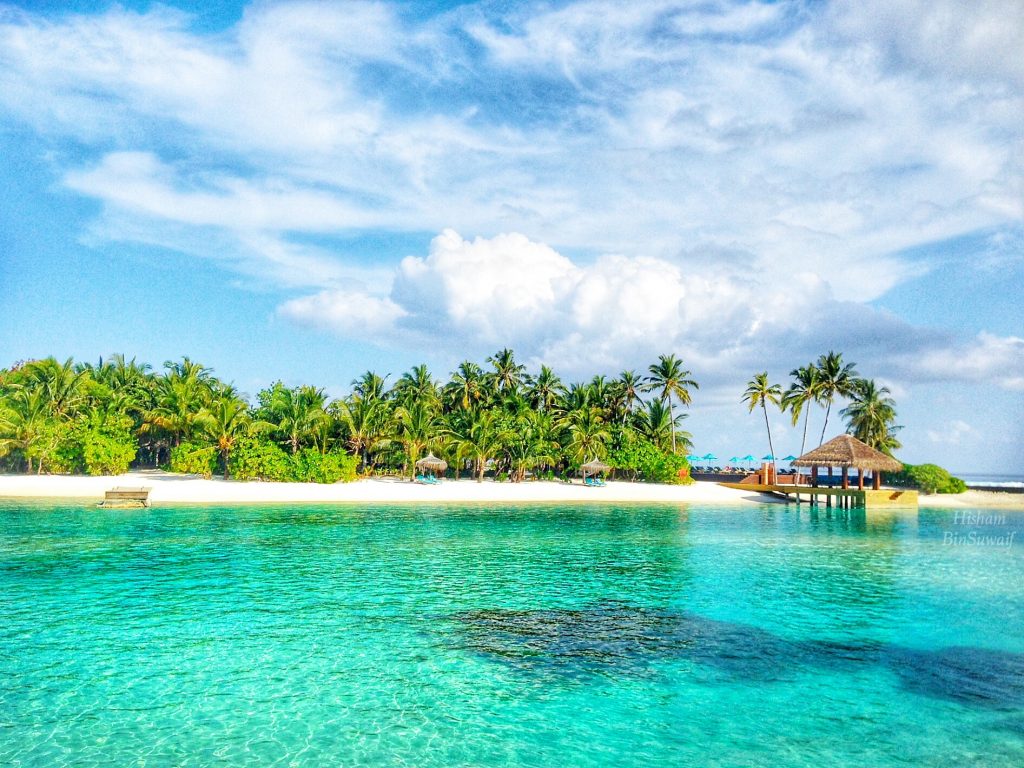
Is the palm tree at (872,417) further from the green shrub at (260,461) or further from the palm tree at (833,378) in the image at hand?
the green shrub at (260,461)

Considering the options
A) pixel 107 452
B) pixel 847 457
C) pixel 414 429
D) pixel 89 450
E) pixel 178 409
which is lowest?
pixel 107 452

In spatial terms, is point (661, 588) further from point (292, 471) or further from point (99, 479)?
point (99, 479)

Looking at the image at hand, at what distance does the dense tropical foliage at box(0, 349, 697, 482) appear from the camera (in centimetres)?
4978

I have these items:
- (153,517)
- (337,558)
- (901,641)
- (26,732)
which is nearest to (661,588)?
(901,641)

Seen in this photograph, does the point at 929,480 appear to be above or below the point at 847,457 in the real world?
below

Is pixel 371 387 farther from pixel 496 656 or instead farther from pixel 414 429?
pixel 496 656

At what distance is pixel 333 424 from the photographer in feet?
173

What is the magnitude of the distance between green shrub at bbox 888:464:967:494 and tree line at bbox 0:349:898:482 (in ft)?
23.0

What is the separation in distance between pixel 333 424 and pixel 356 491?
25.1ft

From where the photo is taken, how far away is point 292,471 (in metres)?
50.1

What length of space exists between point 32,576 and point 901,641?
21.3 meters

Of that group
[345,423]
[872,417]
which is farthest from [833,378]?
[345,423]

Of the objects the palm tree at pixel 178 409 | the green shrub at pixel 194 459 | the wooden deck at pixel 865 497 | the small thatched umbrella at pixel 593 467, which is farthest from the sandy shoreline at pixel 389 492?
the palm tree at pixel 178 409

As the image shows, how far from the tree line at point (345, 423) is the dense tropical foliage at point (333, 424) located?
103 mm
